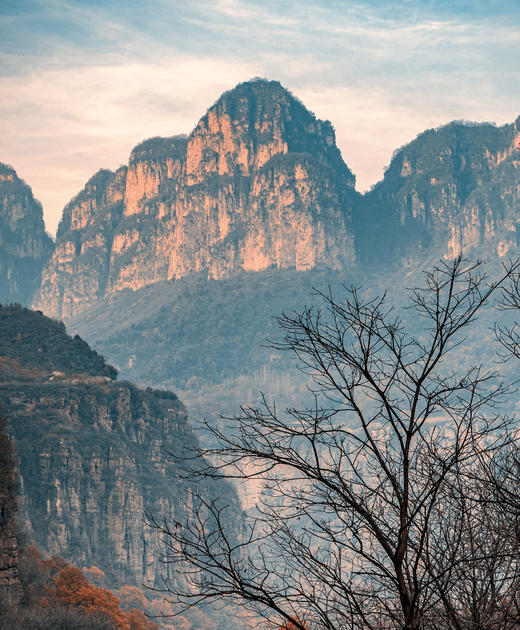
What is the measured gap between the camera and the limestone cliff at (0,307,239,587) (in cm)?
14275

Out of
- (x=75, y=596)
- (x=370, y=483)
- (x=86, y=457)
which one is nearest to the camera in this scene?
(x=370, y=483)

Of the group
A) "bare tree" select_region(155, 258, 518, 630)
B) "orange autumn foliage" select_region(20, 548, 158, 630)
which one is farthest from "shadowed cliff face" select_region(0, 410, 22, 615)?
"bare tree" select_region(155, 258, 518, 630)

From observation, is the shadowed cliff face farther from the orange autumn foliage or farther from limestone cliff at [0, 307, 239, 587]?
limestone cliff at [0, 307, 239, 587]

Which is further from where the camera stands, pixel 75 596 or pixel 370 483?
pixel 75 596

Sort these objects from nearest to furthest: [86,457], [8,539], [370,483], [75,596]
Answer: [370,483] < [8,539] < [75,596] < [86,457]

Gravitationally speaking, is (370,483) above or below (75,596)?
above

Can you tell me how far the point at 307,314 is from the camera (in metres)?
13.5

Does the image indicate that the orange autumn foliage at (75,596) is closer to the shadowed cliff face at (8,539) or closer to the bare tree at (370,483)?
the shadowed cliff face at (8,539)

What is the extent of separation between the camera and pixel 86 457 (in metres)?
153

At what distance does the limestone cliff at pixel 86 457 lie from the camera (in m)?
143

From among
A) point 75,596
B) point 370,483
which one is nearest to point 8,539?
point 75,596

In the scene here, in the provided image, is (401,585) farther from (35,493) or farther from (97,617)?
(35,493)

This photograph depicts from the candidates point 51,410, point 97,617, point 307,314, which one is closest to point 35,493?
point 51,410

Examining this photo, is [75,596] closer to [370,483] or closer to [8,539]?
[8,539]
